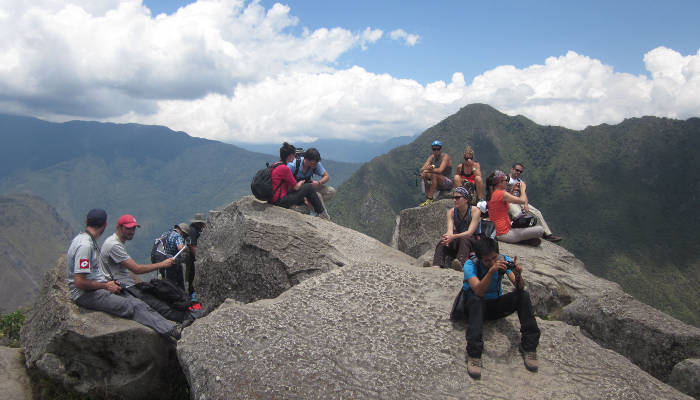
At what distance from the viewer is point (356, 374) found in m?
6.07

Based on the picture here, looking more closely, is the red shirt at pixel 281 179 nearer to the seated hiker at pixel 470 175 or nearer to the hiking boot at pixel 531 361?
the seated hiker at pixel 470 175

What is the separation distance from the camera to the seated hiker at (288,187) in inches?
474

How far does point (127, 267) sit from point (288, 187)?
5.46 m

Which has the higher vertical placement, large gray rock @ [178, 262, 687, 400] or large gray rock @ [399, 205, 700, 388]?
large gray rock @ [178, 262, 687, 400]

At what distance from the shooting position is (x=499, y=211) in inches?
461

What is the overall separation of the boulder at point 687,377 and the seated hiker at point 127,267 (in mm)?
9742

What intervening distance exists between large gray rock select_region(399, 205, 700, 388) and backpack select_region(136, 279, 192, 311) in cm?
705

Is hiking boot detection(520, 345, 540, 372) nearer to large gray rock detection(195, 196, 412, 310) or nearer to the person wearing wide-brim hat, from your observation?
large gray rock detection(195, 196, 412, 310)

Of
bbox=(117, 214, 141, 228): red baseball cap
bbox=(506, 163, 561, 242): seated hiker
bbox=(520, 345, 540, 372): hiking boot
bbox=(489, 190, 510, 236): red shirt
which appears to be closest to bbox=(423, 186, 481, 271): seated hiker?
bbox=(489, 190, 510, 236): red shirt

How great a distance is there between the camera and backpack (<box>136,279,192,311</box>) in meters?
8.44

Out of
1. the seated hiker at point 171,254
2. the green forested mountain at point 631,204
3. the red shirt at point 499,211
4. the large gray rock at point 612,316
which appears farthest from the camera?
the green forested mountain at point 631,204

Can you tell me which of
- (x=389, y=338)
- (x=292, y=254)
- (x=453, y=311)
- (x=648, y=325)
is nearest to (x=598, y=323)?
(x=648, y=325)

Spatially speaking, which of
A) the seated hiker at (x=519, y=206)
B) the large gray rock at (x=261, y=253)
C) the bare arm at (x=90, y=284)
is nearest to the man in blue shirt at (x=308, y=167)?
the large gray rock at (x=261, y=253)

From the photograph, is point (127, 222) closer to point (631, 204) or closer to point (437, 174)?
point (437, 174)
